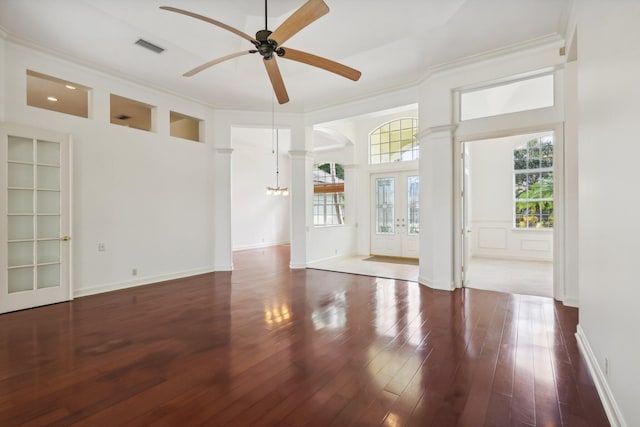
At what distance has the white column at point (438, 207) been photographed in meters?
4.75

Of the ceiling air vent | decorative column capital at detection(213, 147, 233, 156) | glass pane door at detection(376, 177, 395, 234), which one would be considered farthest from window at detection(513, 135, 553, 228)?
the ceiling air vent

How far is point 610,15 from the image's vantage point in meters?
1.87

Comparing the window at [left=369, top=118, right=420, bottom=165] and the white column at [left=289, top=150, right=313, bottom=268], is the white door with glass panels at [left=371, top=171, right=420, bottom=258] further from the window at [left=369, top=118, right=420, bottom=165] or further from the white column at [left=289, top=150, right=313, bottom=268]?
the white column at [left=289, top=150, right=313, bottom=268]

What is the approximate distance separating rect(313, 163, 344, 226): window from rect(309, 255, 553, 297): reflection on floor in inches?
72.0

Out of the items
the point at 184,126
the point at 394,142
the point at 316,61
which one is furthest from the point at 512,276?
the point at 184,126

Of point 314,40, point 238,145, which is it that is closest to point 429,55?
point 314,40

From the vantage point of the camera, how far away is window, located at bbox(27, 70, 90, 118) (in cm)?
494

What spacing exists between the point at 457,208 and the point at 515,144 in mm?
4308

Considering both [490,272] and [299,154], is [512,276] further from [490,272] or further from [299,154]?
[299,154]

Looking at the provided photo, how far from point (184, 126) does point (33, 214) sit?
355cm

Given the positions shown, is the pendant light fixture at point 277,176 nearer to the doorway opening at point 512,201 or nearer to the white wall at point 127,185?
the white wall at point 127,185

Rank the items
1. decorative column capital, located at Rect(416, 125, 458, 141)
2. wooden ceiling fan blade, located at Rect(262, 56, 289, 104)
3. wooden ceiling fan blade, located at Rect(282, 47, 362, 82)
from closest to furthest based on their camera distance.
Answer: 1. wooden ceiling fan blade, located at Rect(282, 47, 362, 82)
2. wooden ceiling fan blade, located at Rect(262, 56, 289, 104)
3. decorative column capital, located at Rect(416, 125, 458, 141)

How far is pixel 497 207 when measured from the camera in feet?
26.0

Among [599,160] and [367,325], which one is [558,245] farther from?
[367,325]
